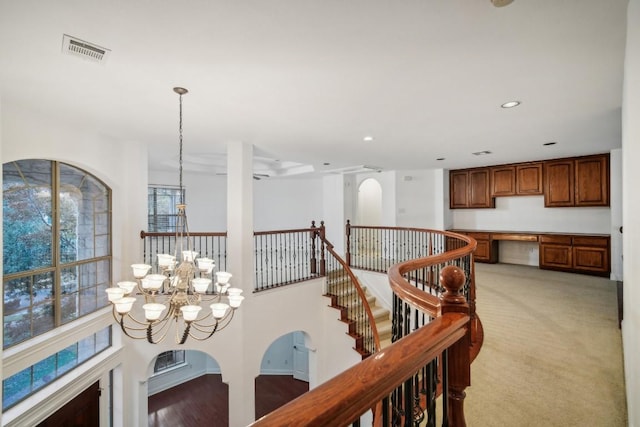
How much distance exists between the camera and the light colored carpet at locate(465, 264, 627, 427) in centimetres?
197

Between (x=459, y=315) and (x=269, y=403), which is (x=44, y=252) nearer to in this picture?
(x=459, y=315)

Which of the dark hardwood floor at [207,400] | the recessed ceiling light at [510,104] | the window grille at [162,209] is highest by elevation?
the recessed ceiling light at [510,104]

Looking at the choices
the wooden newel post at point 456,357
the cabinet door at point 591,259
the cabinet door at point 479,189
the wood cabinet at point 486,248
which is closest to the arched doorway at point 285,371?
the wood cabinet at point 486,248

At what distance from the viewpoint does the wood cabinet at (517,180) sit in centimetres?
621

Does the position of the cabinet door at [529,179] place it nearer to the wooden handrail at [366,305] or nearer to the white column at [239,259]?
the wooden handrail at [366,305]

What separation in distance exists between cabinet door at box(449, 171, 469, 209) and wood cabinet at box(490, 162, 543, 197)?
0.61 meters

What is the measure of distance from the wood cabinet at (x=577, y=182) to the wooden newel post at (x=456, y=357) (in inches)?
249

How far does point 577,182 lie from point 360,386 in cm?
711

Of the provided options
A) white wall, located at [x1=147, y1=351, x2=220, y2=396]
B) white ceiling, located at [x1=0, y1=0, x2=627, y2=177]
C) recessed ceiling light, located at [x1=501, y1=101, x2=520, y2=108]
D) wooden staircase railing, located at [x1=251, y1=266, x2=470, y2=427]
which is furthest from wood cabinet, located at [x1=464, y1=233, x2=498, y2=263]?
white wall, located at [x1=147, y1=351, x2=220, y2=396]

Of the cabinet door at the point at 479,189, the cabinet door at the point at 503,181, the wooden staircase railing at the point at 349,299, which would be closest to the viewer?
the wooden staircase railing at the point at 349,299

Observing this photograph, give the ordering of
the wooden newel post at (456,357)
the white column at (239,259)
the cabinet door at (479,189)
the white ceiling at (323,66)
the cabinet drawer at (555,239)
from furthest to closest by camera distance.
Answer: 1. the cabinet door at (479,189)
2. the cabinet drawer at (555,239)
3. the white column at (239,259)
4. the white ceiling at (323,66)
5. the wooden newel post at (456,357)

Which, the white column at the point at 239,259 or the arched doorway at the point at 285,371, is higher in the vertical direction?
the white column at the point at 239,259

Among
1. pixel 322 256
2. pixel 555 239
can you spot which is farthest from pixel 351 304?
pixel 555 239

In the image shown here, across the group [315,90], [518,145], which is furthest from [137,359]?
[518,145]
